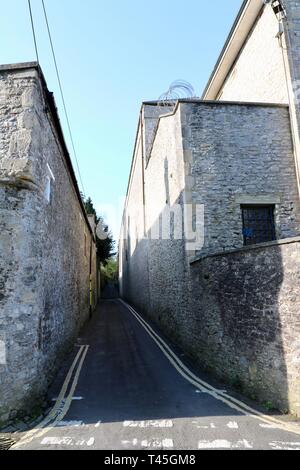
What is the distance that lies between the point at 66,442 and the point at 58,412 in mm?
1143

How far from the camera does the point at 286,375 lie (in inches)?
218

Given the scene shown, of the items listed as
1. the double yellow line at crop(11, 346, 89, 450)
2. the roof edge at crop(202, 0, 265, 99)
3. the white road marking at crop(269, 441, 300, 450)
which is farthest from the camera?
the roof edge at crop(202, 0, 265, 99)

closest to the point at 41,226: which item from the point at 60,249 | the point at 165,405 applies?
the point at 60,249

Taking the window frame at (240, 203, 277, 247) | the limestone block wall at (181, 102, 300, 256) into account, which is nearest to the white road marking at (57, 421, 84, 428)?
the limestone block wall at (181, 102, 300, 256)

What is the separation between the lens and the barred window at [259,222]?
10.2 meters

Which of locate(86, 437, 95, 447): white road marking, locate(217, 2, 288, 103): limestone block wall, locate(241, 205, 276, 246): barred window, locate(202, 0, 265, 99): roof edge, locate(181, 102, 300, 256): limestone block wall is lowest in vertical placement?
locate(86, 437, 95, 447): white road marking

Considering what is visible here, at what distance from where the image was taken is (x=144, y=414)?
5410mm

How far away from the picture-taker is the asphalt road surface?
4480mm

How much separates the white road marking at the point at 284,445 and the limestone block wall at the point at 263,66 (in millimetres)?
10361

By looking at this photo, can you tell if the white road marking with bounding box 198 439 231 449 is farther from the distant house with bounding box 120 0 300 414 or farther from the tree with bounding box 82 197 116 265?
the tree with bounding box 82 197 116 265

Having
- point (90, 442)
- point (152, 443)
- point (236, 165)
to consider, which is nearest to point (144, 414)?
point (152, 443)
